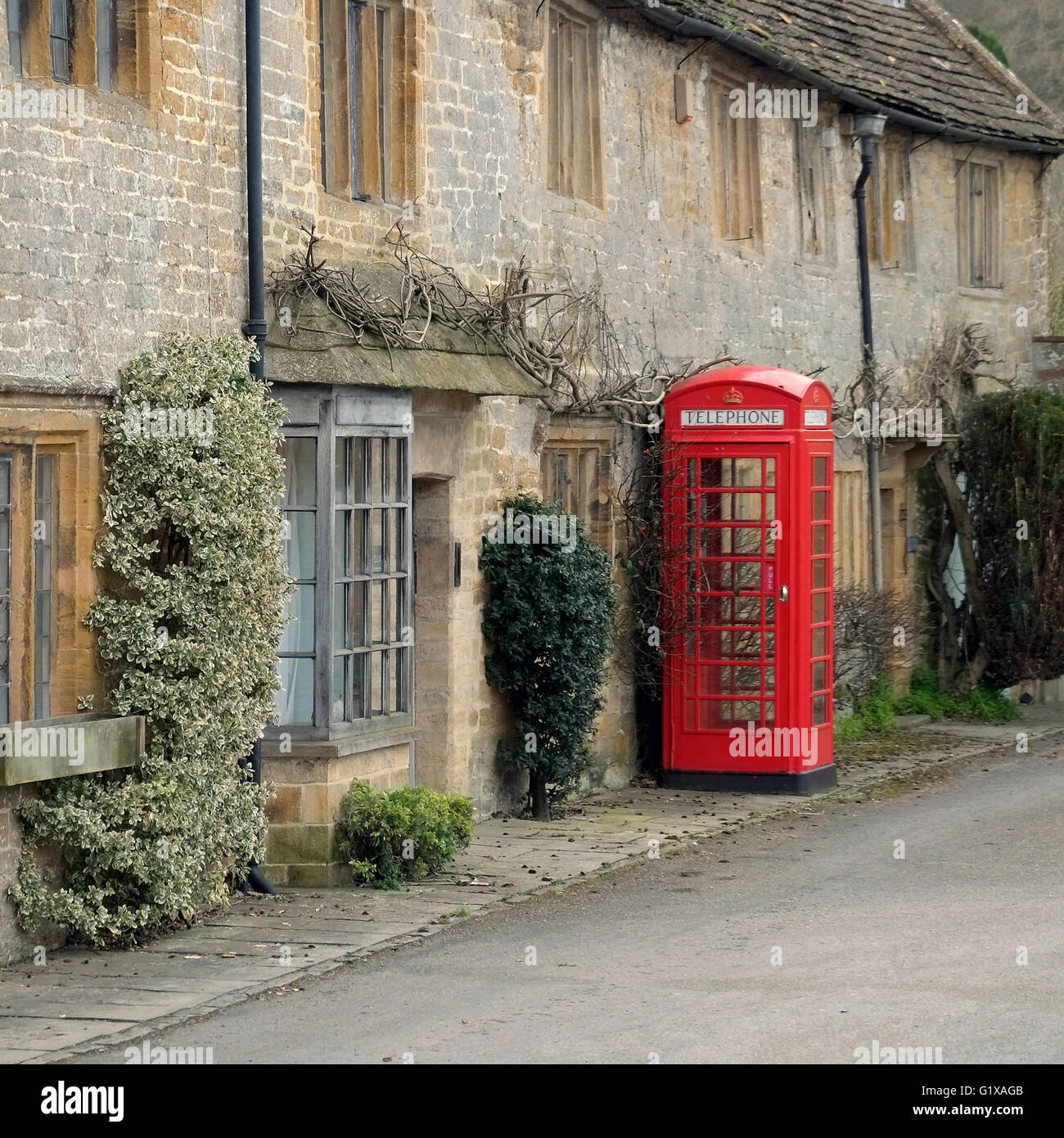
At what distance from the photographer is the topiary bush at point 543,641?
14469mm

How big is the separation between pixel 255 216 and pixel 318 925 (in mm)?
3853

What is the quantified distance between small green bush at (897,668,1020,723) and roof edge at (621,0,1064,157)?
220 inches

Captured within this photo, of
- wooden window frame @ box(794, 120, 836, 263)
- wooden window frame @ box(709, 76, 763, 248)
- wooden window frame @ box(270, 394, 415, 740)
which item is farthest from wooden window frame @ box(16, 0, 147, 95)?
wooden window frame @ box(794, 120, 836, 263)

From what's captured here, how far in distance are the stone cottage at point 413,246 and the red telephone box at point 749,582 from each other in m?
0.58

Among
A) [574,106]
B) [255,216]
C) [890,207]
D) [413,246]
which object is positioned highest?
[890,207]

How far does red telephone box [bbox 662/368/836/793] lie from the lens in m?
15.5

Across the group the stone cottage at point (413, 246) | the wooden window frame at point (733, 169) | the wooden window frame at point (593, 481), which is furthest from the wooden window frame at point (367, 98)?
the wooden window frame at point (733, 169)

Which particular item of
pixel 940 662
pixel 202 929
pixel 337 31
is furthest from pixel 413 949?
pixel 940 662

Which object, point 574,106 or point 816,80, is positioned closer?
point 574,106
